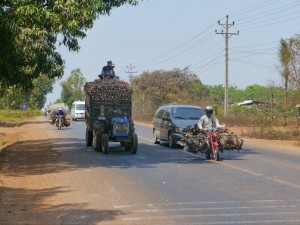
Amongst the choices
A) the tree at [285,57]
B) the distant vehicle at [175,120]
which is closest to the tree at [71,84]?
the tree at [285,57]

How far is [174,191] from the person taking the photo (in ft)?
35.2

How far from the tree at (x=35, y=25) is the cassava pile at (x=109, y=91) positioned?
139 inches

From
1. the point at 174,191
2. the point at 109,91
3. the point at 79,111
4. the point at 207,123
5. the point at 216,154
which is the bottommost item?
the point at 174,191

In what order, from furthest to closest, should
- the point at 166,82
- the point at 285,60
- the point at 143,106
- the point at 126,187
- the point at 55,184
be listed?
the point at 143,106
the point at 166,82
the point at 285,60
the point at 55,184
the point at 126,187

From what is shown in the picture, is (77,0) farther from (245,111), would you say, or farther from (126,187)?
(245,111)

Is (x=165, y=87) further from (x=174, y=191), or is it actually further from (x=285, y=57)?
(x=174, y=191)

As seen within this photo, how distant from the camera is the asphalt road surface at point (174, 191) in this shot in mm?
8242

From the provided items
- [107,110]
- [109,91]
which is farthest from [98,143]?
[109,91]

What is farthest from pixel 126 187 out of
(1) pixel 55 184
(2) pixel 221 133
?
(2) pixel 221 133

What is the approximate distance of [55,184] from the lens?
12078 mm

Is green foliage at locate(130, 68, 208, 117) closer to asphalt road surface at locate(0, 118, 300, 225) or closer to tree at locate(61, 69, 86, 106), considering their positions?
asphalt road surface at locate(0, 118, 300, 225)

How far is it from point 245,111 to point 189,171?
37.1 metres

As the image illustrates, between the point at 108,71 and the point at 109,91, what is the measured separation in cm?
141

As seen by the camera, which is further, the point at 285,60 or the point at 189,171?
the point at 285,60
